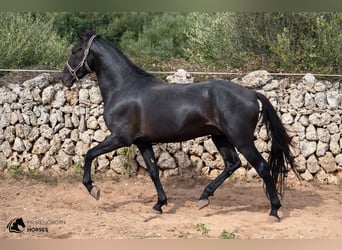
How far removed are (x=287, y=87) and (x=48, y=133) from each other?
151 inches

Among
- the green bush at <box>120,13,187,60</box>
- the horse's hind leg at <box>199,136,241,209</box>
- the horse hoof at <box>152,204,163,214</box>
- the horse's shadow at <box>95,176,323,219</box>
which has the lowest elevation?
the horse's shadow at <box>95,176,323,219</box>

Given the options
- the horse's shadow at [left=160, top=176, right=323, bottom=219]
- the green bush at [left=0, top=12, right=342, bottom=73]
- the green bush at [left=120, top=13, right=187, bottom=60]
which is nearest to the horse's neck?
the horse's shadow at [left=160, top=176, right=323, bottom=219]

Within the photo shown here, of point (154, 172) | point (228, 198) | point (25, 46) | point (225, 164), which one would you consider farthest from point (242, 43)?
point (154, 172)

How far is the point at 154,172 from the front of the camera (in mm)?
6855

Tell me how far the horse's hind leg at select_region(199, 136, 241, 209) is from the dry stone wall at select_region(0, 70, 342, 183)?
164 centimetres

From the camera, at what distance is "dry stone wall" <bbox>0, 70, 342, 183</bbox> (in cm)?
846

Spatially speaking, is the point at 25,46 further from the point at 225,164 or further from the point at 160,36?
the point at 160,36

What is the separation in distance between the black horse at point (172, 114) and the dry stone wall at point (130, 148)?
1.72m

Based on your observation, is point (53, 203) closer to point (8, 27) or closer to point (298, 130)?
point (298, 130)

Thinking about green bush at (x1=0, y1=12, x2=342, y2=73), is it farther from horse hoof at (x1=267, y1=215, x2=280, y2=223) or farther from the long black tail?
horse hoof at (x1=267, y1=215, x2=280, y2=223)

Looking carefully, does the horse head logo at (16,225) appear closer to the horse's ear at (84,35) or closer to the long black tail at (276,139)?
the horse's ear at (84,35)

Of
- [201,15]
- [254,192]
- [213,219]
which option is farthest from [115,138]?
[201,15]

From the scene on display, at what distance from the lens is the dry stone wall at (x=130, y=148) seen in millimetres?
8461

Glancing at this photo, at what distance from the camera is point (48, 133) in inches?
342
